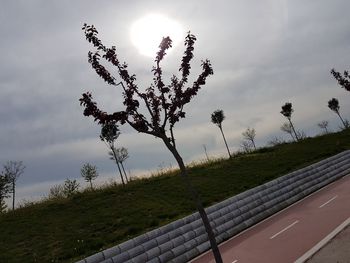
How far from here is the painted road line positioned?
1253cm

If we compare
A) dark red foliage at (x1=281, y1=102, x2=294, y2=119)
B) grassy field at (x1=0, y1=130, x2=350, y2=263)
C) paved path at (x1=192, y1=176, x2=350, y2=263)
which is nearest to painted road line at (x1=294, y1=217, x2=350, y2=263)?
paved path at (x1=192, y1=176, x2=350, y2=263)

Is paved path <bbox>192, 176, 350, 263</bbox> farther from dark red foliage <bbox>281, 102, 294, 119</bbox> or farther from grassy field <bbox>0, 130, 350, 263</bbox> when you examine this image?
dark red foliage <bbox>281, 102, 294, 119</bbox>

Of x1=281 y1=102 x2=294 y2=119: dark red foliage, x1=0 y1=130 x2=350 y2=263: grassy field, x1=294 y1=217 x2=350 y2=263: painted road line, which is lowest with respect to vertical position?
x1=294 y1=217 x2=350 y2=263: painted road line

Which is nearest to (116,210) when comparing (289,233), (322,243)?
(289,233)

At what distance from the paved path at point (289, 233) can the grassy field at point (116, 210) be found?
483 centimetres

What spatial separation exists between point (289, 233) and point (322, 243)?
3184mm

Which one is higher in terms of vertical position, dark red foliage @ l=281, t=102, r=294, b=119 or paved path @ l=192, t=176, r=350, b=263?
dark red foliage @ l=281, t=102, r=294, b=119

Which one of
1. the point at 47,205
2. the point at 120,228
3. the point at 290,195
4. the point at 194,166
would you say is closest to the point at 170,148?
the point at 120,228

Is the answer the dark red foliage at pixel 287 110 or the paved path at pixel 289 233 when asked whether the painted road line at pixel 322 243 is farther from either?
the dark red foliage at pixel 287 110

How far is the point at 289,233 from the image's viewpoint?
16719 mm

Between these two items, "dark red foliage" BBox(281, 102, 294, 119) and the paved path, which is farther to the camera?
"dark red foliage" BBox(281, 102, 294, 119)

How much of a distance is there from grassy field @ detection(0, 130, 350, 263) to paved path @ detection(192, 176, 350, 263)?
4.83 meters

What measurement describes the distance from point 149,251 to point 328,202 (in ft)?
35.0

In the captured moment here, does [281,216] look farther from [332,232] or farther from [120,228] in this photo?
[120,228]
